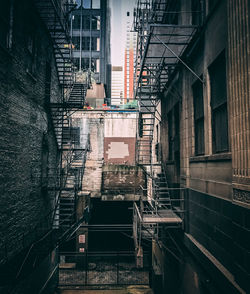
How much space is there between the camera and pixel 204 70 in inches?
267

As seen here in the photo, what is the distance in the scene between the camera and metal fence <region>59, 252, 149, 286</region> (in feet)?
42.8

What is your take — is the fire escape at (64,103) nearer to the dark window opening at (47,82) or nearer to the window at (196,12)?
the dark window opening at (47,82)

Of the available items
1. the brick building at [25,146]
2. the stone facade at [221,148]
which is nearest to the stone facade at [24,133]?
the brick building at [25,146]

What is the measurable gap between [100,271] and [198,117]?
12204mm

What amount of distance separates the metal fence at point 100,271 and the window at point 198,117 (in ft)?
28.7

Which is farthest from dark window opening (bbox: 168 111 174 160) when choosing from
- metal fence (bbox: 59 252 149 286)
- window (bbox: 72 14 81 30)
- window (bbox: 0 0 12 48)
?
window (bbox: 72 14 81 30)

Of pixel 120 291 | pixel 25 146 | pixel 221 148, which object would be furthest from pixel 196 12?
pixel 120 291

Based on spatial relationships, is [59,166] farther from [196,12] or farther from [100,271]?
[196,12]

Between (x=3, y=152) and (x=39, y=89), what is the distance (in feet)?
16.1

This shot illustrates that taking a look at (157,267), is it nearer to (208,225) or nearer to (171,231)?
(171,231)

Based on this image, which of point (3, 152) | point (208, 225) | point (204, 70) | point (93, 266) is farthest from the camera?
point (93, 266)

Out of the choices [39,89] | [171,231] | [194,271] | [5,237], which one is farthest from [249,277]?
[39,89]

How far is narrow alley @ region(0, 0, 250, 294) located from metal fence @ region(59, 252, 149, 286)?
0.32 feet

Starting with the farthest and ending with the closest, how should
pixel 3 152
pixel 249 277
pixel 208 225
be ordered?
pixel 3 152
pixel 208 225
pixel 249 277
